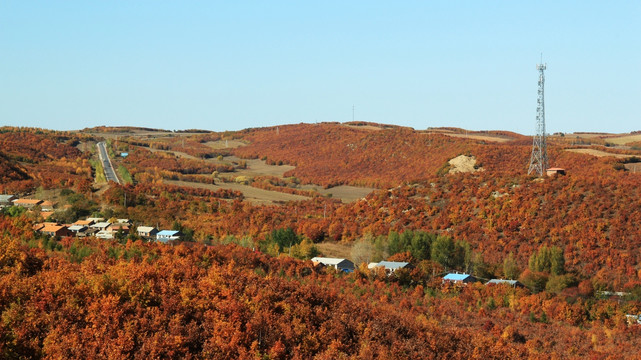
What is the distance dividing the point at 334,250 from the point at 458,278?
23347 millimetres

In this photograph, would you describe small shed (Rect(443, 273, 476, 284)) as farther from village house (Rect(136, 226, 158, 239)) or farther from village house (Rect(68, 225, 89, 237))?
village house (Rect(68, 225, 89, 237))

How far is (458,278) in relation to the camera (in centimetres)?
7100

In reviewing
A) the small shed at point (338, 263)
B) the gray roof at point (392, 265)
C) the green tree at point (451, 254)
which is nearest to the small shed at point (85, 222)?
the small shed at point (338, 263)

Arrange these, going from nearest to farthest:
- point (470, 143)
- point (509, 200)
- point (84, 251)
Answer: point (84, 251) < point (509, 200) < point (470, 143)

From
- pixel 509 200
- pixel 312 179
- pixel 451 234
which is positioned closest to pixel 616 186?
pixel 509 200

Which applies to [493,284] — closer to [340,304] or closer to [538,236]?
[538,236]

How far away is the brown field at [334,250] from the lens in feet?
287

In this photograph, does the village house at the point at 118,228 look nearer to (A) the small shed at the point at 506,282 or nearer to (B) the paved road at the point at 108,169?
(A) the small shed at the point at 506,282

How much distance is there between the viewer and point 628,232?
256ft

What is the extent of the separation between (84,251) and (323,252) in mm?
41895

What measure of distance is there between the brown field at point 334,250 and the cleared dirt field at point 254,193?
4515 cm

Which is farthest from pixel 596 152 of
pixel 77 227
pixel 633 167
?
pixel 77 227

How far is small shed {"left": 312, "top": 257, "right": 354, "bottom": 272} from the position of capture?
76.9 m

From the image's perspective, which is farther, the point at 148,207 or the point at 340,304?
the point at 148,207
